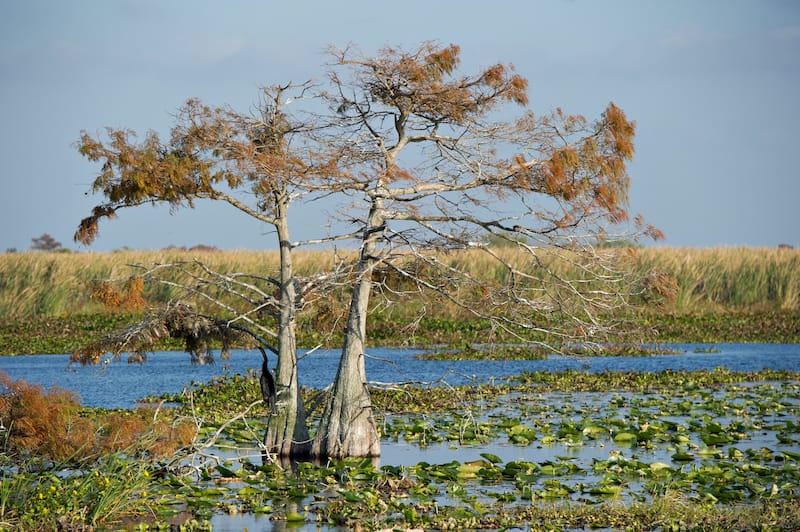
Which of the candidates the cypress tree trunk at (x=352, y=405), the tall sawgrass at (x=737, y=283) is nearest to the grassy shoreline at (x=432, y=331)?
the tall sawgrass at (x=737, y=283)

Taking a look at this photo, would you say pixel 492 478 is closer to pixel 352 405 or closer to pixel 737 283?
pixel 352 405

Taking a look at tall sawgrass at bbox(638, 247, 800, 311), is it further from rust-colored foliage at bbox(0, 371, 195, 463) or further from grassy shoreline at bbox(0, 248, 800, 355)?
rust-colored foliage at bbox(0, 371, 195, 463)

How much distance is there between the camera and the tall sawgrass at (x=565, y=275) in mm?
37750

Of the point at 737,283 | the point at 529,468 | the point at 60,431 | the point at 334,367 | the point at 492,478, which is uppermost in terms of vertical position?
the point at 737,283

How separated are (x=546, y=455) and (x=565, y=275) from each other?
23.5 m

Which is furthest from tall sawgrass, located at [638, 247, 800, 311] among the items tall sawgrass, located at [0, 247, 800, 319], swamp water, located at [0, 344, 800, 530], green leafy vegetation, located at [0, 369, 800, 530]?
green leafy vegetation, located at [0, 369, 800, 530]

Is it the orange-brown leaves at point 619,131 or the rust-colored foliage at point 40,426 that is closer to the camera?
the rust-colored foliage at point 40,426

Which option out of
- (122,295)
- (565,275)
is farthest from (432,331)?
(122,295)

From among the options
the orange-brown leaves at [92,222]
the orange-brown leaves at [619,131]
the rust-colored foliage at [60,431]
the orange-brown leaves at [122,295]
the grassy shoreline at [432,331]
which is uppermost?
the orange-brown leaves at [619,131]

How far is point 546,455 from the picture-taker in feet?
49.1

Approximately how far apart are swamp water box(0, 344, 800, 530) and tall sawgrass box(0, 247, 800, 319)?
12997 mm

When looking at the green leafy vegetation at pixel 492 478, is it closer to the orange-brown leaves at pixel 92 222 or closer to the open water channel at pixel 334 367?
the orange-brown leaves at pixel 92 222

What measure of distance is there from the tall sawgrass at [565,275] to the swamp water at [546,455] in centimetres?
1300

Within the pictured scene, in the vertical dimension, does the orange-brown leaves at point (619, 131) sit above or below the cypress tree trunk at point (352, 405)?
above
